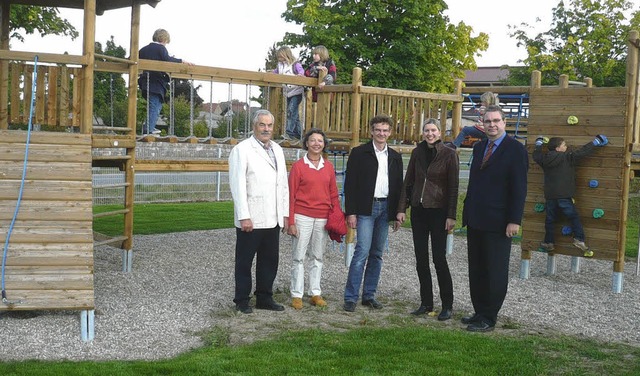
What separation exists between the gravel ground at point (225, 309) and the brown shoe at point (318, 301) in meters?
0.10

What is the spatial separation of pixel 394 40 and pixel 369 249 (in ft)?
88.8

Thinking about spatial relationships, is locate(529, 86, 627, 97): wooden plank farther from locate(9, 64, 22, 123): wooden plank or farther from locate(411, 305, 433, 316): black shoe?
locate(9, 64, 22, 123): wooden plank

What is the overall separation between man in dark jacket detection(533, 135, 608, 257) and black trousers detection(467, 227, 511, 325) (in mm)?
3233

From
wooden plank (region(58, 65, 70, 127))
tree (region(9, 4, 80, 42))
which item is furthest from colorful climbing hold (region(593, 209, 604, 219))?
tree (region(9, 4, 80, 42))

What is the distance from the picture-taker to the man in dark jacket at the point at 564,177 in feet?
35.4

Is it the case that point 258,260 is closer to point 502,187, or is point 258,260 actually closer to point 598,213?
point 502,187

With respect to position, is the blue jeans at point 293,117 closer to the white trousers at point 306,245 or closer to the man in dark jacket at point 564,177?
the man in dark jacket at point 564,177

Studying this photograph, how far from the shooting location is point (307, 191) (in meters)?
8.58

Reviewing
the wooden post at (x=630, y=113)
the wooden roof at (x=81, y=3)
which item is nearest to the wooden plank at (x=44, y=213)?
the wooden roof at (x=81, y=3)

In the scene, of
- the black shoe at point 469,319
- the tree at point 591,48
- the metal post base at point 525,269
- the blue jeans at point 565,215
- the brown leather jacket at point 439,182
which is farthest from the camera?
the tree at point 591,48

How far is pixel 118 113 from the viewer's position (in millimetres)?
38656

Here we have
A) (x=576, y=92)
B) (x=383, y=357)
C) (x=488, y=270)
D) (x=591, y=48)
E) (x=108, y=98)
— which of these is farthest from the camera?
(x=108, y=98)

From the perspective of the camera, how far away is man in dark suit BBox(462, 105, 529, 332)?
7.67m

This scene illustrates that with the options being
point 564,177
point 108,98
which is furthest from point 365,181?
point 108,98
